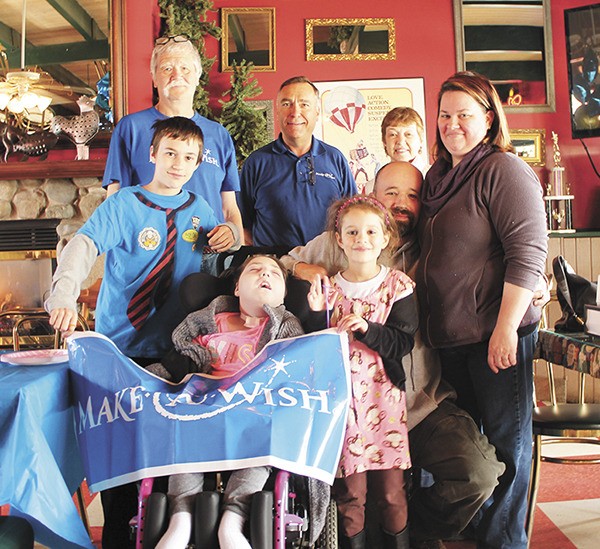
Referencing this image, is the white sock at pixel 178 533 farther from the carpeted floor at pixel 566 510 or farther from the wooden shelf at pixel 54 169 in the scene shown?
the wooden shelf at pixel 54 169

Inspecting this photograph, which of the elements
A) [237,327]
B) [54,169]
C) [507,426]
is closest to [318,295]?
[237,327]

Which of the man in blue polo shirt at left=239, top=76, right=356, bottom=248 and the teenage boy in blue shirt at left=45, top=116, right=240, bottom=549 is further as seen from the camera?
the man in blue polo shirt at left=239, top=76, right=356, bottom=248

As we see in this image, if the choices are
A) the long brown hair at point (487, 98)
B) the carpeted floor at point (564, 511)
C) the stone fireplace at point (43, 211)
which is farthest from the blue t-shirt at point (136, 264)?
the stone fireplace at point (43, 211)

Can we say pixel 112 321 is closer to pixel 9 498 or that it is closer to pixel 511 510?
pixel 9 498

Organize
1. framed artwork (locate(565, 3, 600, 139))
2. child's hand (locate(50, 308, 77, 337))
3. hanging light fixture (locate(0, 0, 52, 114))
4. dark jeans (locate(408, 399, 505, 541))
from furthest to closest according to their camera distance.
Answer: framed artwork (locate(565, 3, 600, 139)) → hanging light fixture (locate(0, 0, 52, 114)) → dark jeans (locate(408, 399, 505, 541)) → child's hand (locate(50, 308, 77, 337))

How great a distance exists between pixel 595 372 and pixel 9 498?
1610 mm

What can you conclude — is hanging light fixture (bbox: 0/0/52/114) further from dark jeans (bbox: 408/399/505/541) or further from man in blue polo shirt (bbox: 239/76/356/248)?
dark jeans (bbox: 408/399/505/541)

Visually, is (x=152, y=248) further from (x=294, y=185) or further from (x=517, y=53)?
(x=517, y=53)

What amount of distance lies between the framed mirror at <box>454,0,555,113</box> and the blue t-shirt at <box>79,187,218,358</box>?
449 cm

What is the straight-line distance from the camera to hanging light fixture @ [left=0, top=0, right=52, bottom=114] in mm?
5473

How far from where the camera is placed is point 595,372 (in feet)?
7.04

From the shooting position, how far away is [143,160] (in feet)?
9.30

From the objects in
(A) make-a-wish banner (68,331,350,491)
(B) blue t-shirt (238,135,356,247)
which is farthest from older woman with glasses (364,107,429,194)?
(A) make-a-wish banner (68,331,350,491)

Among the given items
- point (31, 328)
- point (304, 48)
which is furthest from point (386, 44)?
point (31, 328)
